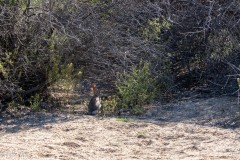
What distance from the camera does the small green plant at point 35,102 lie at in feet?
29.0

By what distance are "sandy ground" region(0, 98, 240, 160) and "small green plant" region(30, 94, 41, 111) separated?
149 mm

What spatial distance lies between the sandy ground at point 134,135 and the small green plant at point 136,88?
214mm

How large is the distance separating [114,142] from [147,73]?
2161 millimetres

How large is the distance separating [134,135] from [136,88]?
1450 mm

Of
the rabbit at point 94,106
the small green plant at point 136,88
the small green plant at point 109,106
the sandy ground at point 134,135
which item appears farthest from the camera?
the small green plant at point 136,88

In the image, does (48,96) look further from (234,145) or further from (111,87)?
(234,145)

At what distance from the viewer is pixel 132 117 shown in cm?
866

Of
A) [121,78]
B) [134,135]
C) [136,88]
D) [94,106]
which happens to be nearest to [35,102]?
[94,106]

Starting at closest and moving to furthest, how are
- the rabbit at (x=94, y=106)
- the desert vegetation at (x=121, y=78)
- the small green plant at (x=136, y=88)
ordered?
1. the desert vegetation at (x=121, y=78)
2. the rabbit at (x=94, y=106)
3. the small green plant at (x=136, y=88)

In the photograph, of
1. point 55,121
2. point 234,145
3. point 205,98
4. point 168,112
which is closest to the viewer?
point 234,145

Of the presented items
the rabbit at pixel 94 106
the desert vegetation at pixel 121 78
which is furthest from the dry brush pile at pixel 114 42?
the rabbit at pixel 94 106

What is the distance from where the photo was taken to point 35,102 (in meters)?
8.88

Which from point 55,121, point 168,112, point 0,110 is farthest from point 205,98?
point 0,110

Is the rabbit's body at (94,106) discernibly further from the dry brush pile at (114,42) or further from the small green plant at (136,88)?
the dry brush pile at (114,42)
